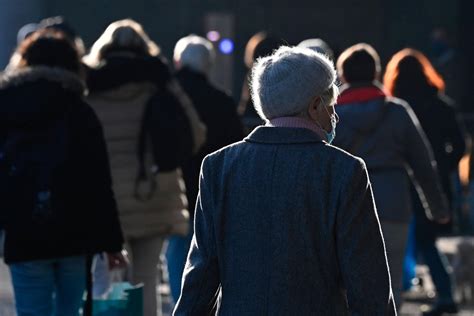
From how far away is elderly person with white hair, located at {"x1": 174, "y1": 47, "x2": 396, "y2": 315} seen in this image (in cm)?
457

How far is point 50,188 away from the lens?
21.8 ft

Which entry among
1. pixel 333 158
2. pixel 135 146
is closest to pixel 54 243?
pixel 135 146

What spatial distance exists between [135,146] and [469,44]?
1862cm

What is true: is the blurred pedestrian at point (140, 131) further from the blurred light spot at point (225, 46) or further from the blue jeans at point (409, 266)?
the blurred light spot at point (225, 46)

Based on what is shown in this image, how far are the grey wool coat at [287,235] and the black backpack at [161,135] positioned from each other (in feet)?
11.5

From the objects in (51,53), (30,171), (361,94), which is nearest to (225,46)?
(361,94)

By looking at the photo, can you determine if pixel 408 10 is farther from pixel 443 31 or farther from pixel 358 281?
pixel 358 281

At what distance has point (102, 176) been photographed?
266 inches

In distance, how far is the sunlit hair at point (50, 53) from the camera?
691cm

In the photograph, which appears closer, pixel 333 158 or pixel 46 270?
pixel 333 158

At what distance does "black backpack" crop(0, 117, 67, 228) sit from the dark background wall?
1954 cm

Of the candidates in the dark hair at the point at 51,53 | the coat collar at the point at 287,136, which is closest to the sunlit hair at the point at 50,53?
the dark hair at the point at 51,53

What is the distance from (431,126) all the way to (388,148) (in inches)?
96.9

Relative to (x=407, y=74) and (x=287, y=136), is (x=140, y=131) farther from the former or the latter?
(x=287, y=136)
